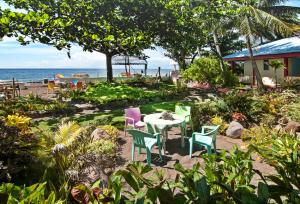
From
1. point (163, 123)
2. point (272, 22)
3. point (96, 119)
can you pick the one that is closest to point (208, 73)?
point (272, 22)

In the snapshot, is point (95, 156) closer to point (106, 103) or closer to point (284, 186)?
point (284, 186)

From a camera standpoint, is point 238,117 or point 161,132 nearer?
point 161,132

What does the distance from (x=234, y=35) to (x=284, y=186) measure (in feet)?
136

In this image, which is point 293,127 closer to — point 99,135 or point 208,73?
point 99,135

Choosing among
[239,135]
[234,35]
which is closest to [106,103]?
[239,135]

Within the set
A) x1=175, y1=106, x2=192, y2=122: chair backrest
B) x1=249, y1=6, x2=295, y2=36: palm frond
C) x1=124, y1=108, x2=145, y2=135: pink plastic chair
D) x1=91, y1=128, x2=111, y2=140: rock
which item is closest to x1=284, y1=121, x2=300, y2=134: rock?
x1=175, y1=106, x2=192, y2=122: chair backrest

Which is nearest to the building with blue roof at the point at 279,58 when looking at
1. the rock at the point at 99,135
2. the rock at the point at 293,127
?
the rock at the point at 293,127

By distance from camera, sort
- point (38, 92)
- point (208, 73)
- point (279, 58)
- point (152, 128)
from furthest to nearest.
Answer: point (38, 92) < point (208, 73) < point (279, 58) < point (152, 128)

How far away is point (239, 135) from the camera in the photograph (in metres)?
9.68

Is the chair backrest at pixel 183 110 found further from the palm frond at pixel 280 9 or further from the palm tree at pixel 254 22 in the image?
the palm frond at pixel 280 9

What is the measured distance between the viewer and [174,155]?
8094 mm

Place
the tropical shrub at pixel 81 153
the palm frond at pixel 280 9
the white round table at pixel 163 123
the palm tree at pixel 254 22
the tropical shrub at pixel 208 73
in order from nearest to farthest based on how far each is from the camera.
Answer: the tropical shrub at pixel 81 153, the white round table at pixel 163 123, the palm tree at pixel 254 22, the tropical shrub at pixel 208 73, the palm frond at pixel 280 9

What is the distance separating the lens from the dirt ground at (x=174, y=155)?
23.1 feet

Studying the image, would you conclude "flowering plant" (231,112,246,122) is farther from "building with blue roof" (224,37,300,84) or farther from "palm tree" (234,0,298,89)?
"building with blue roof" (224,37,300,84)
